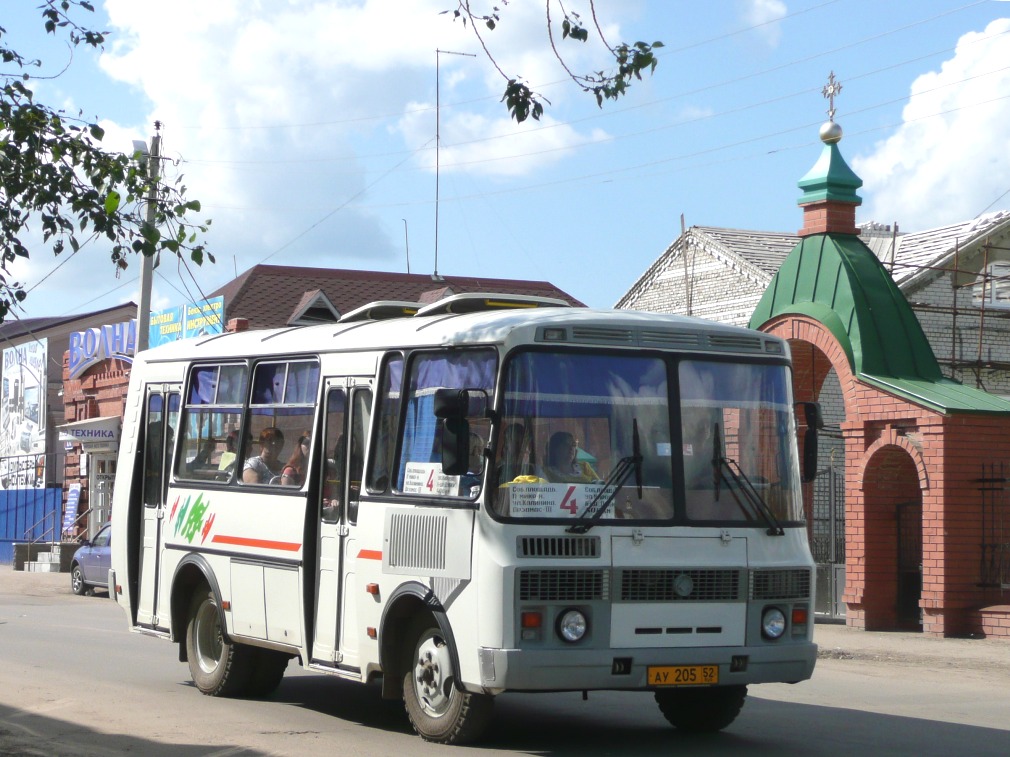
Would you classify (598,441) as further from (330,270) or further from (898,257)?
(330,270)

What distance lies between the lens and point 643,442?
9.48 meters

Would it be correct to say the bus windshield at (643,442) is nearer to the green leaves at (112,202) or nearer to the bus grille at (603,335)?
the bus grille at (603,335)

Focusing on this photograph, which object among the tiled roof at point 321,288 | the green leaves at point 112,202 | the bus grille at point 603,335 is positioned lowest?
the bus grille at point 603,335

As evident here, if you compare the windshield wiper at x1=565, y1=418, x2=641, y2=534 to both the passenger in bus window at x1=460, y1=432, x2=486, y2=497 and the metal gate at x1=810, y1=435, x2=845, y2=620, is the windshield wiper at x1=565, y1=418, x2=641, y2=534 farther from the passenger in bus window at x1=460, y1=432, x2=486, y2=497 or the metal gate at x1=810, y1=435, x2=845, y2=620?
the metal gate at x1=810, y1=435, x2=845, y2=620

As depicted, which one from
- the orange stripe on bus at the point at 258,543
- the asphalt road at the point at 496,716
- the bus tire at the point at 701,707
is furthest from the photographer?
the orange stripe on bus at the point at 258,543

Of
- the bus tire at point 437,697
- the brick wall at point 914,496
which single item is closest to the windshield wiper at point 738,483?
the bus tire at point 437,697

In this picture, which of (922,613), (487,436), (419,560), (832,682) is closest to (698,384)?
(487,436)

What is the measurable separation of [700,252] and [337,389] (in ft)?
97.4

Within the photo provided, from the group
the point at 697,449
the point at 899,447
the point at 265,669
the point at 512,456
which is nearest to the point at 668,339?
the point at 697,449

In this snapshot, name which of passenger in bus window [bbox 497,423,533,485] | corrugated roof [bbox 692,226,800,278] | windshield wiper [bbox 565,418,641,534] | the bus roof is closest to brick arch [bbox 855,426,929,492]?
the bus roof

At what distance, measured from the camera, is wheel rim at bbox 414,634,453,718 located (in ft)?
31.2

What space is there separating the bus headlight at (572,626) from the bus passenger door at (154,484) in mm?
5161

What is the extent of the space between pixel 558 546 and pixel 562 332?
1330mm

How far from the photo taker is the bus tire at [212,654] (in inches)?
480
